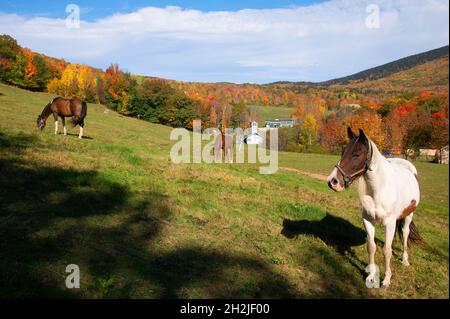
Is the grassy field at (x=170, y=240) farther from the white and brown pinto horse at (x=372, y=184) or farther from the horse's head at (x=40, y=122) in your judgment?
the horse's head at (x=40, y=122)

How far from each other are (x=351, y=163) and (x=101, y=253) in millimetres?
4539

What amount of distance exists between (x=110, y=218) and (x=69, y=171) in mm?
3507

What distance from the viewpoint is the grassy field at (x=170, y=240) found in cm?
487

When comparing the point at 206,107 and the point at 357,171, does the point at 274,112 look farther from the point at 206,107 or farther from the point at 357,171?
the point at 357,171

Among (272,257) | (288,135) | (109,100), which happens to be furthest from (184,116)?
(272,257)

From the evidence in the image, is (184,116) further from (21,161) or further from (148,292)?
(148,292)

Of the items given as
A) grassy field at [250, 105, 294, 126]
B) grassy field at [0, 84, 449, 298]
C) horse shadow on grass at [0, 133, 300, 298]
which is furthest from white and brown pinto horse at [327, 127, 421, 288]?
grassy field at [250, 105, 294, 126]

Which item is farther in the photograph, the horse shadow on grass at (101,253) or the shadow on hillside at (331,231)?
the shadow on hillside at (331,231)

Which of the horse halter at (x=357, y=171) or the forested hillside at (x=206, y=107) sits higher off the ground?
the forested hillside at (x=206, y=107)

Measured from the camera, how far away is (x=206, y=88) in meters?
110

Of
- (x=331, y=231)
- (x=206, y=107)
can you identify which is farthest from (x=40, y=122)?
(x=206, y=107)

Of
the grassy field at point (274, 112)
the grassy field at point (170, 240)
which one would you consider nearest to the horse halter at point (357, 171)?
the grassy field at point (170, 240)

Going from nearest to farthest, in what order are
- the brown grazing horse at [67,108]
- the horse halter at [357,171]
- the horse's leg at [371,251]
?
the horse halter at [357,171] < the horse's leg at [371,251] < the brown grazing horse at [67,108]

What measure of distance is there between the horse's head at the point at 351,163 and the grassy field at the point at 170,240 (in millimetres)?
1793
